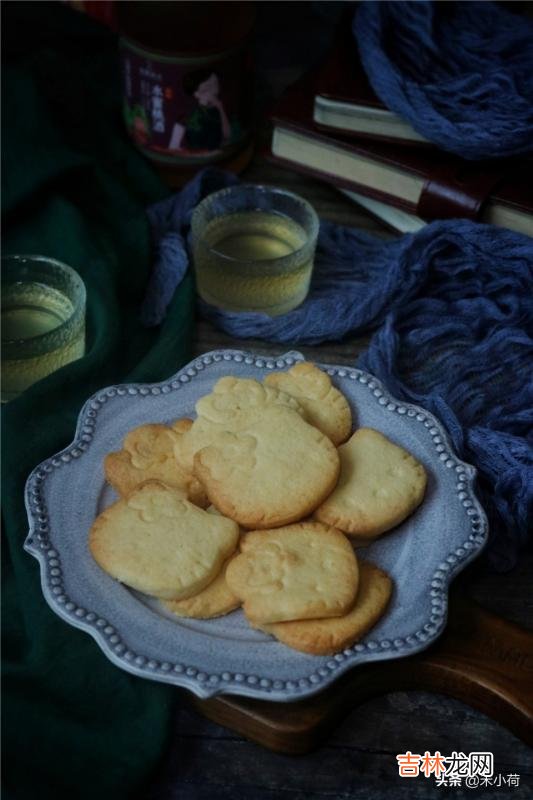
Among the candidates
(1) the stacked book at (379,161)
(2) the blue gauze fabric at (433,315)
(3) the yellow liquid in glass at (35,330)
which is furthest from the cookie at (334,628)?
(1) the stacked book at (379,161)

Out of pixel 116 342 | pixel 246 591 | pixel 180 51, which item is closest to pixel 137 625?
pixel 246 591

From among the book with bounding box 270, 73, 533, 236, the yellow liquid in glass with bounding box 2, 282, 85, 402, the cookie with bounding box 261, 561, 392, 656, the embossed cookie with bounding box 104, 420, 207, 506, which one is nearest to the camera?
the cookie with bounding box 261, 561, 392, 656

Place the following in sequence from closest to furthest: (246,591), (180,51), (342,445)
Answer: (246,591), (342,445), (180,51)

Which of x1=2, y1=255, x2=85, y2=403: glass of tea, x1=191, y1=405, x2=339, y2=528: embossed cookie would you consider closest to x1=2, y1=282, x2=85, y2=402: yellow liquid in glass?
x1=2, y1=255, x2=85, y2=403: glass of tea

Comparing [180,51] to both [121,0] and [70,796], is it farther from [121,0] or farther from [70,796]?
[70,796]

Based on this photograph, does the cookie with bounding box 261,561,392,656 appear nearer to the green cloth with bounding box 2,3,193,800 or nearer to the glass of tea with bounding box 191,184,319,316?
the green cloth with bounding box 2,3,193,800

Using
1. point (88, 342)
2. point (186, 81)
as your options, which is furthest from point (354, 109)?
point (88, 342)
